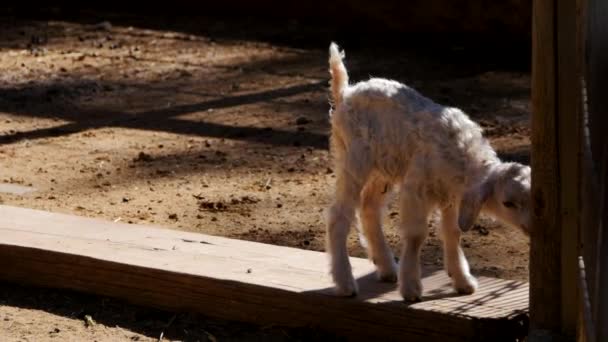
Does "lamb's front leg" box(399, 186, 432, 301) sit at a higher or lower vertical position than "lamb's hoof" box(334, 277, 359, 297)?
higher

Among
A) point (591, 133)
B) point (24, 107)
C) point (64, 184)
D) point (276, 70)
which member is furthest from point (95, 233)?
point (276, 70)

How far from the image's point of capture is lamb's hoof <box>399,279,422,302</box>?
16.2 feet

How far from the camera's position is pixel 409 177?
4.85 m

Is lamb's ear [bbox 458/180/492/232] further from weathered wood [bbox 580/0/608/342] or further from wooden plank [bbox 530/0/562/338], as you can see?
weathered wood [bbox 580/0/608/342]

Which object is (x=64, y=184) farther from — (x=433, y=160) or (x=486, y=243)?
(x=433, y=160)

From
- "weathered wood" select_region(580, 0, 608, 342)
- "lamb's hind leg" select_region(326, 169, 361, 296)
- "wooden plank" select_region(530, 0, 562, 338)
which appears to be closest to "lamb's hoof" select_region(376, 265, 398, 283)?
"lamb's hind leg" select_region(326, 169, 361, 296)

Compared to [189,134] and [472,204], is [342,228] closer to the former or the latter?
[472,204]

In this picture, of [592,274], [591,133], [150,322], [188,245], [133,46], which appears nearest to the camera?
[592,274]

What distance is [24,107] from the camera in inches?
384

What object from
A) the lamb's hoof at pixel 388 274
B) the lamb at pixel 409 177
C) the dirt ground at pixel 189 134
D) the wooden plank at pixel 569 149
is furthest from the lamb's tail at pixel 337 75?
the wooden plank at pixel 569 149

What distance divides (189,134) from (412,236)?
4262 millimetres

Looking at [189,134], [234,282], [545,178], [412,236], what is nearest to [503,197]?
[545,178]

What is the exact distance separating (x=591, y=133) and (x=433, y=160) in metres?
1.48

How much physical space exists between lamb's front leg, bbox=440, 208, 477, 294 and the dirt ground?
72 cm
